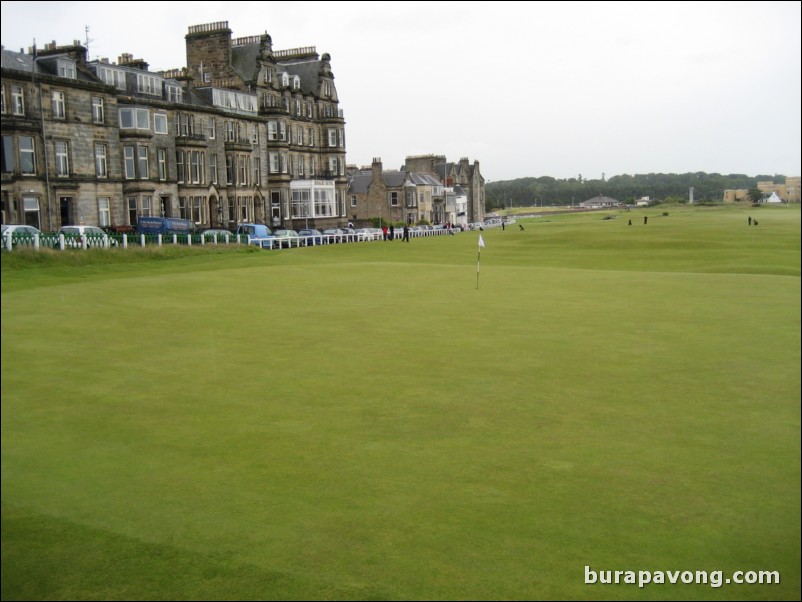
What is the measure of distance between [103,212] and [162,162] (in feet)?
25.3

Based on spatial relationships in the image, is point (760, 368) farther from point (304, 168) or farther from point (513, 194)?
point (513, 194)

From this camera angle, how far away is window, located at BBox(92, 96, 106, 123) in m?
45.5

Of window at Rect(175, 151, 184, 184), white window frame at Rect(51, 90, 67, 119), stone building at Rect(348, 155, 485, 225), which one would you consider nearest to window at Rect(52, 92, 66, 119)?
white window frame at Rect(51, 90, 67, 119)

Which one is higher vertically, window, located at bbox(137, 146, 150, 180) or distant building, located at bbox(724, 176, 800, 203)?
window, located at bbox(137, 146, 150, 180)

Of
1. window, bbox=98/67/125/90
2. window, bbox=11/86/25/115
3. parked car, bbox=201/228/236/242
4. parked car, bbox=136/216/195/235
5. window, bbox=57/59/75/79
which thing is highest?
window, bbox=98/67/125/90

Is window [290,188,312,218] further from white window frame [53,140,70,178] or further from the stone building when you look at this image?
white window frame [53,140,70,178]

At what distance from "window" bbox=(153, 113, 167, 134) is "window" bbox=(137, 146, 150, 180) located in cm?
221

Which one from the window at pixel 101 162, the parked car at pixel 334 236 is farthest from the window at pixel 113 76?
the parked car at pixel 334 236

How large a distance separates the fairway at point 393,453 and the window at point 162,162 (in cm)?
4074

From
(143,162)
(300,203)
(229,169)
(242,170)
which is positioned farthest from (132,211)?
(300,203)

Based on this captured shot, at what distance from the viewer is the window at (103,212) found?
47156 millimetres

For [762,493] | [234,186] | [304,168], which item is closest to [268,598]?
[762,493]

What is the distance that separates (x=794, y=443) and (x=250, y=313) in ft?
39.7

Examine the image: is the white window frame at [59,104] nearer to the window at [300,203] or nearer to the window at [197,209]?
the window at [197,209]
